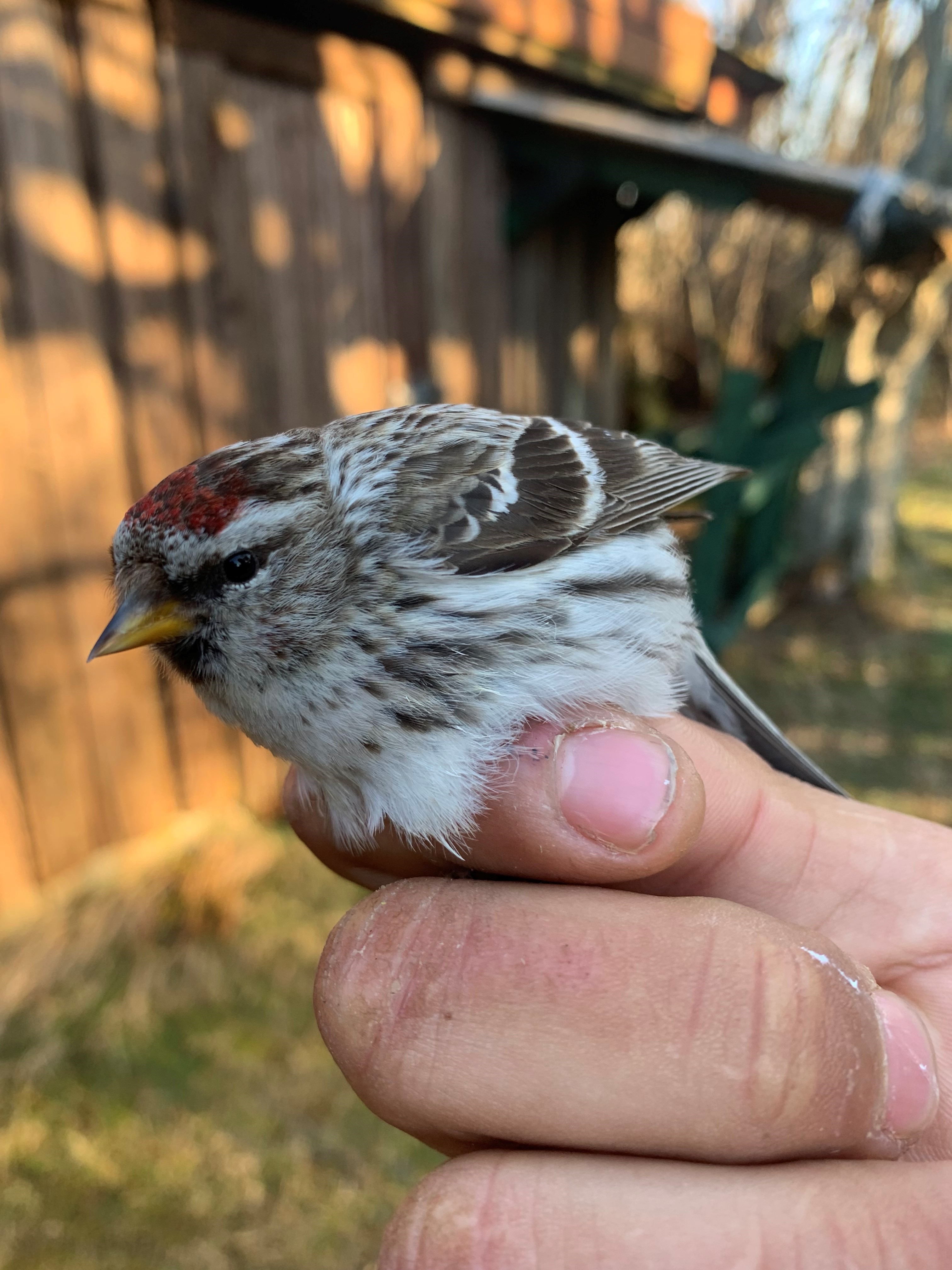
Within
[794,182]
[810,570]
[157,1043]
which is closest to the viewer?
[157,1043]

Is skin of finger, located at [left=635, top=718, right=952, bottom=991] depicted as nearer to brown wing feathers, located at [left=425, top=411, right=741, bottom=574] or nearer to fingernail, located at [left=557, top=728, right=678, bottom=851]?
fingernail, located at [left=557, top=728, right=678, bottom=851]

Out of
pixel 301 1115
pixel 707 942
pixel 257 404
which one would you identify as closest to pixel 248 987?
pixel 301 1115

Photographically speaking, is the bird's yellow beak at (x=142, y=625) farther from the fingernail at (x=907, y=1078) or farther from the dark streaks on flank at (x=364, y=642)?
the fingernail at (x=907, y=1078)

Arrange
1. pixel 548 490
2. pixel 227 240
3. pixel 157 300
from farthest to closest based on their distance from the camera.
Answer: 1. pixel 227 240
2. pixel 157 300
3. pixel 548 490

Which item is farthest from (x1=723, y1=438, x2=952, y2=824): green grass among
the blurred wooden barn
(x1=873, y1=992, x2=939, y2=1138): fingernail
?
(x1=873, y1=992, x2=939, y2=1138): fingernail

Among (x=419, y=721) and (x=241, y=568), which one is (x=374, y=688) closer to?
(x=419, y=721)

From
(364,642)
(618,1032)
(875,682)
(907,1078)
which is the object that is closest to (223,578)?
(364,642)

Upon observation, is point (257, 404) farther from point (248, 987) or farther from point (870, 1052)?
point (870, 1052)

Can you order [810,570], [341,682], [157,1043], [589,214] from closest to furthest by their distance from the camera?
[341,682]
[157,1043]
[589,214]
[810,570]
